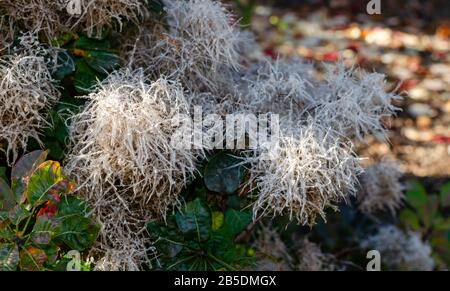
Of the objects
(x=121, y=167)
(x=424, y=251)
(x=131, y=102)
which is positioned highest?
(x=131, y=102)

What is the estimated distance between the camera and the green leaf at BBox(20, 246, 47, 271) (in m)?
1.10

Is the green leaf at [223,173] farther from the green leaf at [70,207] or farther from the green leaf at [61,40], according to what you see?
the green leaf at [61,40]

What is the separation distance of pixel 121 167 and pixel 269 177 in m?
0.25

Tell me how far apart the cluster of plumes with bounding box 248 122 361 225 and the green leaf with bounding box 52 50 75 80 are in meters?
0.38

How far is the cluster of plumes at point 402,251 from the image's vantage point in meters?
1.80

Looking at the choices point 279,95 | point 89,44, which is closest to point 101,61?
point 89,44

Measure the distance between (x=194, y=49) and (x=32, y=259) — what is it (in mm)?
511

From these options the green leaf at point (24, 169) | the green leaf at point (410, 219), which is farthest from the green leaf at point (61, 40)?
the green leaf at point (410, 219)

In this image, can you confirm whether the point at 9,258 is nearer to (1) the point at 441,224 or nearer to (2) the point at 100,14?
(2) the point at 100,14

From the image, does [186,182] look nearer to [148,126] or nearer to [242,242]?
[148,126]

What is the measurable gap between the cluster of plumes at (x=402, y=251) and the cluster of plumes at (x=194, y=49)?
2.34 ft

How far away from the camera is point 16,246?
1.10 meters

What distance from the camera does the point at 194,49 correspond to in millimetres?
1357

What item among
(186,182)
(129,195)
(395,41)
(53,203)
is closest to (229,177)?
(186,182)
